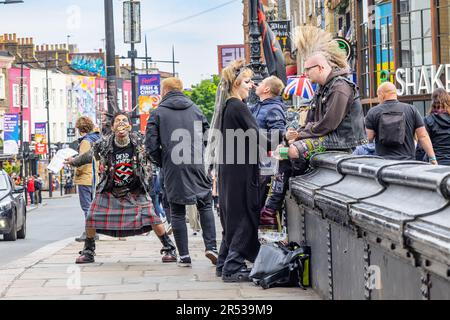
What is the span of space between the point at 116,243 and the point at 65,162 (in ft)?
4.56

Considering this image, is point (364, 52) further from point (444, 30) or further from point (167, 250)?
point (167, 250)

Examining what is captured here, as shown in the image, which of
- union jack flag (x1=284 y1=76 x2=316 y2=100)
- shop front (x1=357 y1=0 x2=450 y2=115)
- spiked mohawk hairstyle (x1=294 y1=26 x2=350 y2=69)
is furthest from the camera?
shop front (x1=357 y1=0 x2=450 y2=115)

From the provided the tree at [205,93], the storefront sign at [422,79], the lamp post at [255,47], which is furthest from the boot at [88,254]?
the tree at [205,93]

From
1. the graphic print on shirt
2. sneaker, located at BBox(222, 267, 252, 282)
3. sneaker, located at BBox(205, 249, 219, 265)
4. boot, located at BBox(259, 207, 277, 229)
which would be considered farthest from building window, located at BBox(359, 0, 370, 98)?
sneaker, located at BBox(222, 267, 252, 282)

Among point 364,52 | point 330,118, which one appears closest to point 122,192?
point 330,118

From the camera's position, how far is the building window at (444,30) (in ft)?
89.6

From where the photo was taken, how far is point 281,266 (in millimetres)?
7879

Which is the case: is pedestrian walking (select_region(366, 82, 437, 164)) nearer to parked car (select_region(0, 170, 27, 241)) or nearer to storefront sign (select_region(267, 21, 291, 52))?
parked car (select_region(0, 170, 27, 241))

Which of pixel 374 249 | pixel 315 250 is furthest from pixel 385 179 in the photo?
pixel 315 250

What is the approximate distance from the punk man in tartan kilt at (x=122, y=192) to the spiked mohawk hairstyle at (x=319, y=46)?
2.70m

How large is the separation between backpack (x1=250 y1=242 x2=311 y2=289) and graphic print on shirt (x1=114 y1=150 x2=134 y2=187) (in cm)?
285

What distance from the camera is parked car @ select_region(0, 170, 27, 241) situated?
19.8m
